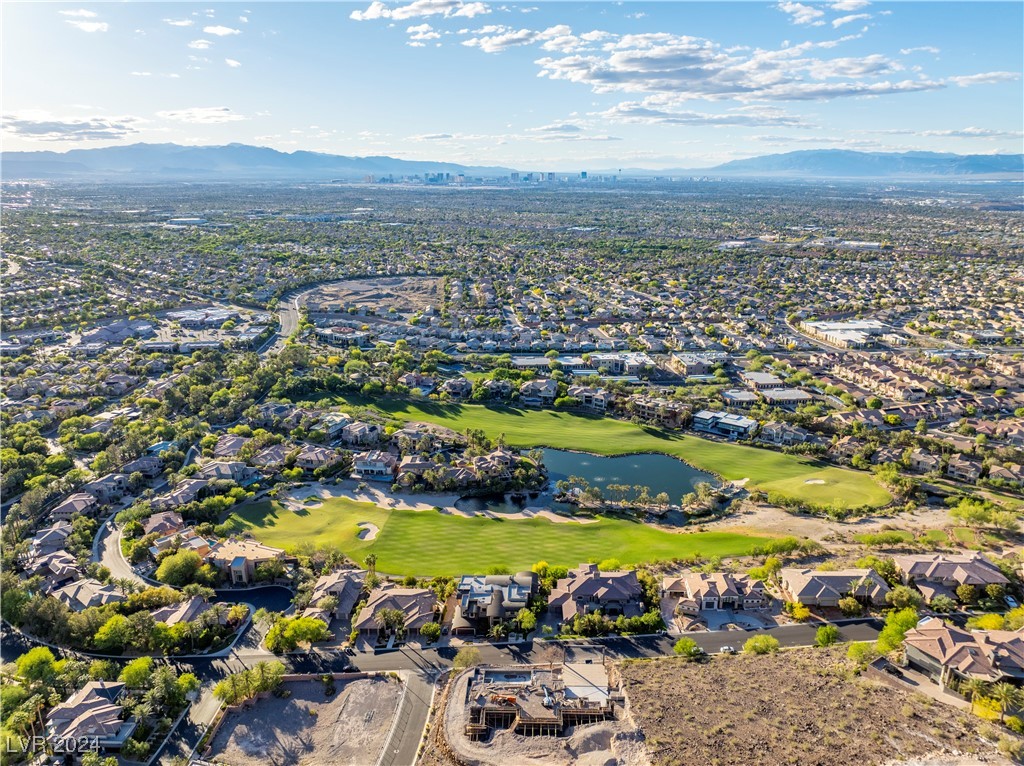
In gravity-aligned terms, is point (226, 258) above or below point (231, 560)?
above

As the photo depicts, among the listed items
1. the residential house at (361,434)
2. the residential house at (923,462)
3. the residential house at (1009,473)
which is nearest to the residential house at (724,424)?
the residential house at (923,462)

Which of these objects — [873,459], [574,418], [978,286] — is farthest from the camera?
[978,286]

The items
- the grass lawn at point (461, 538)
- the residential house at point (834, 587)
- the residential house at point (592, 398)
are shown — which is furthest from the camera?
the residential house at point (592, 398)

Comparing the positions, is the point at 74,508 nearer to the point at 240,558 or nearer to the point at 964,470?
the point at 240,558

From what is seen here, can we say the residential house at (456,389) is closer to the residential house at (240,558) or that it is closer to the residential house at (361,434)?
the residential house at (361,434)

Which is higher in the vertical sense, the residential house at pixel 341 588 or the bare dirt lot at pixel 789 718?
the bare dirt lot at pixel 789 718

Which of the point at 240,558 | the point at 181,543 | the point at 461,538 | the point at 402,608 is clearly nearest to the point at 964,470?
the point at 461,538

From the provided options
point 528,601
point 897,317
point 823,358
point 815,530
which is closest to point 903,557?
point 815,530

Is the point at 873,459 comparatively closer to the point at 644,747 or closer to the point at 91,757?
the point at 644,747
